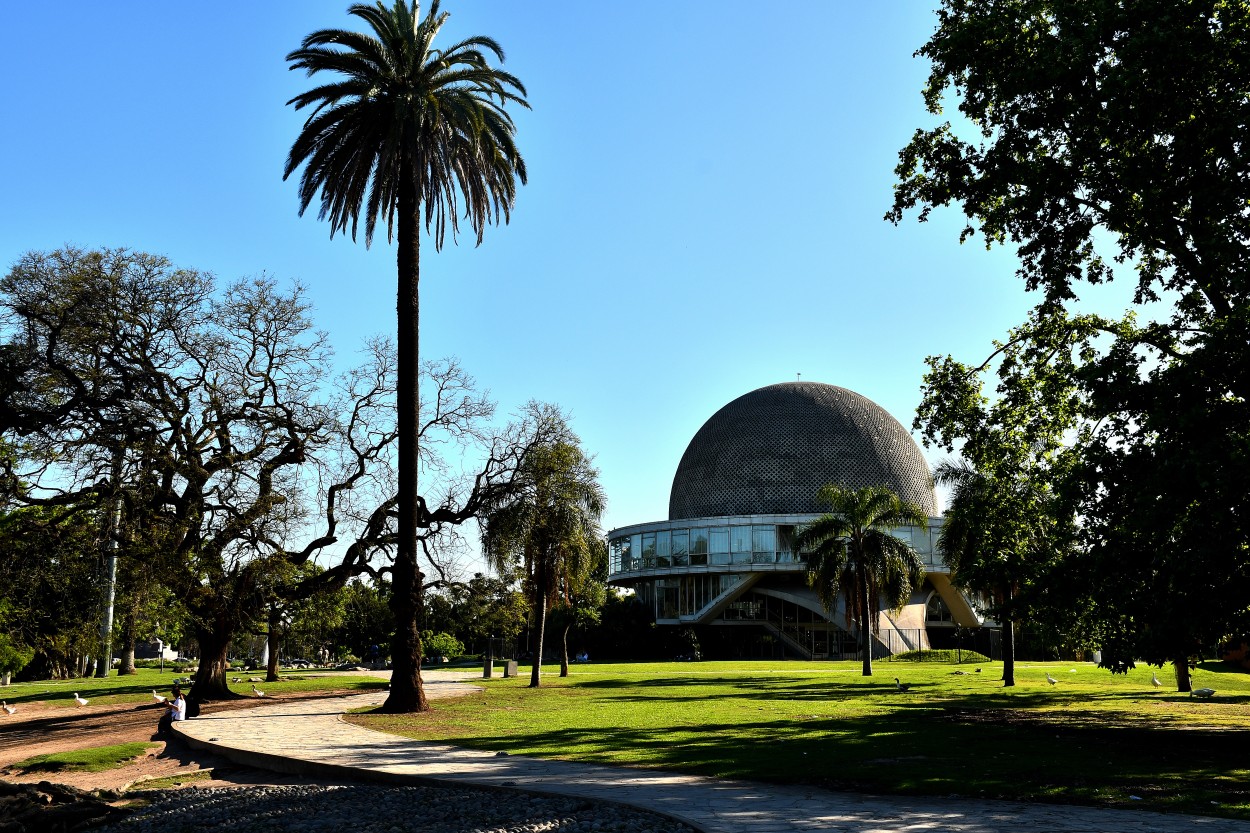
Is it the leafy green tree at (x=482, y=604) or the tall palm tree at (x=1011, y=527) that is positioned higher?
the tall palm tree at (x=1011, y=527)

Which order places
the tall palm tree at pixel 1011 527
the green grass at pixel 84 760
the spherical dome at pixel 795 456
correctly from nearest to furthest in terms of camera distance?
the green grass at pixel 84 760 → the tall palm tree at pixel 1011 527 → the spherical dome at pixel 795 456

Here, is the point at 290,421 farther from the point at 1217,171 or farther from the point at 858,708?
the point at 1217,171

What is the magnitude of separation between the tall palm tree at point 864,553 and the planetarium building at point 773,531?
2352 cm

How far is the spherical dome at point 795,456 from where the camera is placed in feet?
249

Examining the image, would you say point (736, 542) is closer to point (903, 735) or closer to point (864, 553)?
point (864, 553)

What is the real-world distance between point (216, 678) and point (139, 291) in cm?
1078

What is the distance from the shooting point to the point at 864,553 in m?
39.8

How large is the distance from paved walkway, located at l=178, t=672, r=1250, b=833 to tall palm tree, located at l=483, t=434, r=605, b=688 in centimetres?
1078

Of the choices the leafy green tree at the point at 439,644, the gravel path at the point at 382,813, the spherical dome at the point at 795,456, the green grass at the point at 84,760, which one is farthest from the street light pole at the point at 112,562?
the spherical dome at the point at 795,456

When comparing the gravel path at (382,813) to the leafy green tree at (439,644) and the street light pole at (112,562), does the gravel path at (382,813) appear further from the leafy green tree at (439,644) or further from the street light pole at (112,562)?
the leafy green tree at (439,644)

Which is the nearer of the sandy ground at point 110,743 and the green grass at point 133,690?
the sandy ground at point 110,743

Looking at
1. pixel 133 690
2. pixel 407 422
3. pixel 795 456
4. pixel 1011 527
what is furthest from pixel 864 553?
pixel 795 456

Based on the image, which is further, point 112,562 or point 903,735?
point 112,562

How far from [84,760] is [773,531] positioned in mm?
57575
